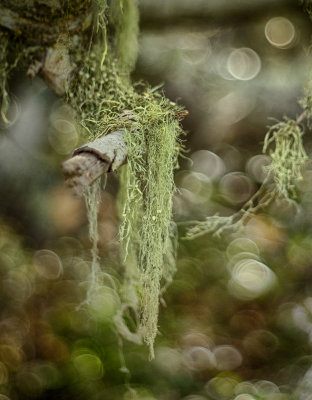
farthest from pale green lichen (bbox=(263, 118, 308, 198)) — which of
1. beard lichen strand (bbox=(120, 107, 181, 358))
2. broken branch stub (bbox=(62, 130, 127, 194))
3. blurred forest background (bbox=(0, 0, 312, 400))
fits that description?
broken branch stub (bbox=(62, 130, 127, 194))

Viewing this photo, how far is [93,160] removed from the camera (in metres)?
0.82

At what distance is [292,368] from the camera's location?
2391 millimetres

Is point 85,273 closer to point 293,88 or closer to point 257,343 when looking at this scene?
point 257,343

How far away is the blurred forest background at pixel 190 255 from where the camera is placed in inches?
78.0

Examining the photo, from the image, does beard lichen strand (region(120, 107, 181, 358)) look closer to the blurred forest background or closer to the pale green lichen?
the pale green lichen

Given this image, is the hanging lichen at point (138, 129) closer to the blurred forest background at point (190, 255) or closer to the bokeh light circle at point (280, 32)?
the blurred forest background at point (190, 255)

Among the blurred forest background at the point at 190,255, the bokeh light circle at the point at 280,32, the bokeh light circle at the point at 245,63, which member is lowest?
the blurred forest background at the point at 190,255

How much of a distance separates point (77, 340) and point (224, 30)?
6.57 ft

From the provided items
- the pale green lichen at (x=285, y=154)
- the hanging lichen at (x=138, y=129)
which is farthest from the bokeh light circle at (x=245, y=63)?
the hanging lichen at (x=138, y=129)

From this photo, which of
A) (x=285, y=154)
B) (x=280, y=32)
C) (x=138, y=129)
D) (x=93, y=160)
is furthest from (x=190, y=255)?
(x=93, y=160)

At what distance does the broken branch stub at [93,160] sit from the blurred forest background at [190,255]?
3.26 feet

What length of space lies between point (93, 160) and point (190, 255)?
1.87 m

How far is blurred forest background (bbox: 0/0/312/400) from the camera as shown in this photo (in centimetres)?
198

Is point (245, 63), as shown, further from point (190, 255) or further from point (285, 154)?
point (190, 255)
